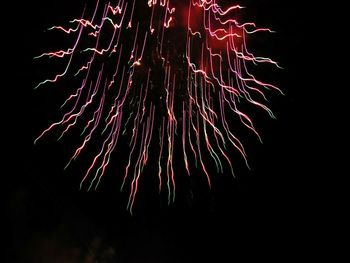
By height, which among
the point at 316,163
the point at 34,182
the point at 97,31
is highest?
the point at 97,31

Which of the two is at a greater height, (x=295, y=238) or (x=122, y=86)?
(x=122, y=86)

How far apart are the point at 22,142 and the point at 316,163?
400 cm

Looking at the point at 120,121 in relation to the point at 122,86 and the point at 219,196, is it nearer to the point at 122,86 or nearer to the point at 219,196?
the point at 122,86

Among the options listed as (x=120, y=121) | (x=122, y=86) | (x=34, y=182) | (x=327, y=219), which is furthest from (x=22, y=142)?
(x=327, y=219)

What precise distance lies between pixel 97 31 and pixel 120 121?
1.20 m

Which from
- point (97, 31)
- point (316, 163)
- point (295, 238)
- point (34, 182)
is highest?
point (97, 31)

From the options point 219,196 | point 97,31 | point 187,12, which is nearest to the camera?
point 187,12

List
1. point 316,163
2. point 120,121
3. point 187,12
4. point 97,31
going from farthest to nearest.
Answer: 1. point 316,163
2. point 120,121
3. point 97,31
4. point 187,12

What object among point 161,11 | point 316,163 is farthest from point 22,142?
point 316,163

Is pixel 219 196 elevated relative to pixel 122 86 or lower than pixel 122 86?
lower

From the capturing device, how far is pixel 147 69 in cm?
475

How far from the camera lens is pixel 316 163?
5.91 m

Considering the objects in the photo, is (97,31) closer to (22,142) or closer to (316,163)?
(22,142)

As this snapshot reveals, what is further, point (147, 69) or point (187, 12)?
point (147, 69)
